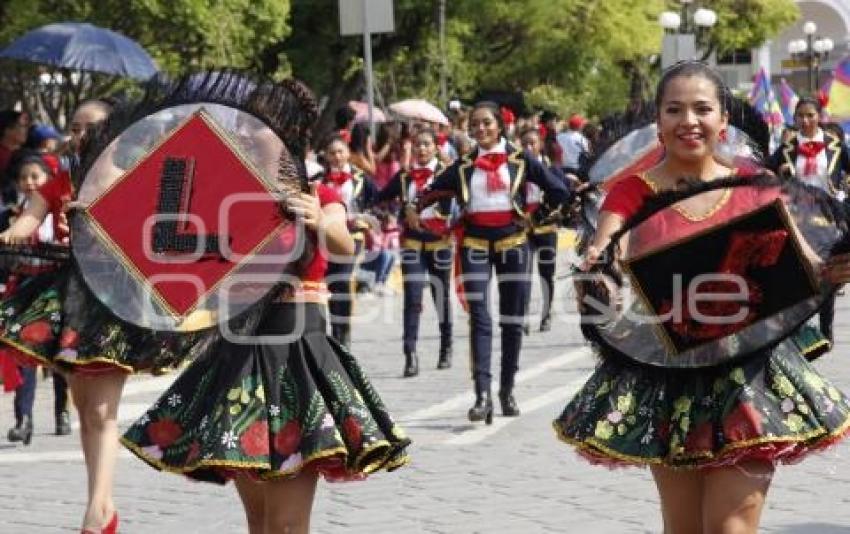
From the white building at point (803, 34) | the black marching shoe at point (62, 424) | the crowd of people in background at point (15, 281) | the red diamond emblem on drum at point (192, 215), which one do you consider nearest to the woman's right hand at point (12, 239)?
the red diamond emblem on drum at point (192, 215)

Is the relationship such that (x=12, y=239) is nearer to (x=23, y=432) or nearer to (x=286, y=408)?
(x=286, y=408)

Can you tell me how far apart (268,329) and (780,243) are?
1647 millimetres

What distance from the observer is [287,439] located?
19.7 ft

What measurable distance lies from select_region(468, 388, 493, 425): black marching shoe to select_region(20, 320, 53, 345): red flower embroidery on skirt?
3940 mm

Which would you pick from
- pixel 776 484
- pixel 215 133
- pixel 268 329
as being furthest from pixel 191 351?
pixel 776 484

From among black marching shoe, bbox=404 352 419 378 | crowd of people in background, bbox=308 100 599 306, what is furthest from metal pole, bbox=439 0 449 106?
black marching shoe, bbox=404 352 419 378

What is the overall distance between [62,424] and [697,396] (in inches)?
259

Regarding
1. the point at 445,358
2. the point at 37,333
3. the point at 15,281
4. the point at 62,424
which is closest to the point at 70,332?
the point at 37,333

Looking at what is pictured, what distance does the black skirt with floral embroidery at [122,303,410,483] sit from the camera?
5.98 meters

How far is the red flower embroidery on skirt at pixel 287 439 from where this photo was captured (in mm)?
5984

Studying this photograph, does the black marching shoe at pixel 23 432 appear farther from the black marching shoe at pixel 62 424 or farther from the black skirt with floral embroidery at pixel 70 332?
the black skirt with floral embroidery at pixel 70 332

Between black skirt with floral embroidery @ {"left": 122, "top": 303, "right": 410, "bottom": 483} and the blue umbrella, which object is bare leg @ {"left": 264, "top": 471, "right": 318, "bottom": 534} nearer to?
black skirt with floral embroidery @ {"left": 122, "top": 303, "right": 410, "bottom": 483}

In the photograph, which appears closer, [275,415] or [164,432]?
[275,415]

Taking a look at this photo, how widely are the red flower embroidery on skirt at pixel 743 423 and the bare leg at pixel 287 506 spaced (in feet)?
4.43
